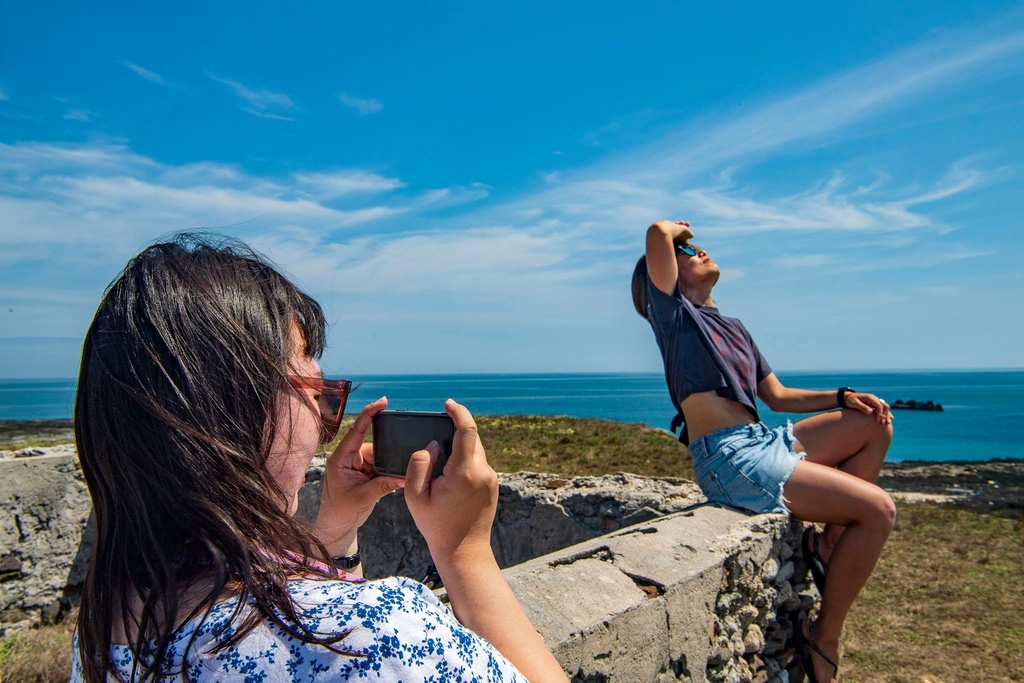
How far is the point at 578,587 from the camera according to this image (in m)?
2.07

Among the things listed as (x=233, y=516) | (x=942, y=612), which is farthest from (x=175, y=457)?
(x=942, y=612)

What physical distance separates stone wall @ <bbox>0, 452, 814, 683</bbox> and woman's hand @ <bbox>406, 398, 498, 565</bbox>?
850 mm

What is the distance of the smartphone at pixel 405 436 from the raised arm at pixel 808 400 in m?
2.37

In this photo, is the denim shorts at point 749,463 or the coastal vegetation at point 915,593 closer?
the denim shorts at point 749,463

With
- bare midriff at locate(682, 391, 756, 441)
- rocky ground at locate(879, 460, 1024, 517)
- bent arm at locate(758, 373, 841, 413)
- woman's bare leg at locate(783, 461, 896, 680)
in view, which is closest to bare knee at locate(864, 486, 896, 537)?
woman's bare leg at locate(783, 461, 896, 680)

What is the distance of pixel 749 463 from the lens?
2.88 meters

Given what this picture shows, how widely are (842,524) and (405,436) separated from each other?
2237 mm

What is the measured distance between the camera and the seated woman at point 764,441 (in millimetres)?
2777

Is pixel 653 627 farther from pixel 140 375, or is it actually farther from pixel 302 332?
pixel 140 375

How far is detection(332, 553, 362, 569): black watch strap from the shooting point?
55.7 inches

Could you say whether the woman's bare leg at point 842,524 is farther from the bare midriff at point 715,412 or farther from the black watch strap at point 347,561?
the black watch strap at point 347,561

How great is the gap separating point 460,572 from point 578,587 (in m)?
1.12

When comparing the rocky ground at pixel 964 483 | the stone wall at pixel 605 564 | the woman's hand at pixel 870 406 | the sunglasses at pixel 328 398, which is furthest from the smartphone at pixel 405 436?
the rocky ground at pixel 964 483

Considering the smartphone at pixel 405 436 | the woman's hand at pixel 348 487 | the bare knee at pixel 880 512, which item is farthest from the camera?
the bare knee at pixel 880 512
